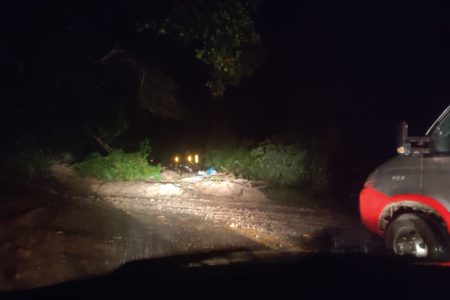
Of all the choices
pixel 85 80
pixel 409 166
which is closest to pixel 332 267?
pixel 409 166

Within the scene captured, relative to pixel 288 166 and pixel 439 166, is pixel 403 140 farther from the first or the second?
pixel 288 166

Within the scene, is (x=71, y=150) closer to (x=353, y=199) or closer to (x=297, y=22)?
(x=353, y=199)

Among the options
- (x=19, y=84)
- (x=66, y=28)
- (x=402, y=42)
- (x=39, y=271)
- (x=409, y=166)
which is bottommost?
(x=39, y=271)

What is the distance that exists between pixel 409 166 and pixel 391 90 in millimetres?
10120

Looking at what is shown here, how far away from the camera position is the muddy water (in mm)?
6605

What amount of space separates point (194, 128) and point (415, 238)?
14461 millimetres

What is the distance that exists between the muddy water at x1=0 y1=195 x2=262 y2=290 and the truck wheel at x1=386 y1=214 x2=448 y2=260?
209cm

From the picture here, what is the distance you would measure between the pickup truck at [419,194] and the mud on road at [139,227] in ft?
4.29

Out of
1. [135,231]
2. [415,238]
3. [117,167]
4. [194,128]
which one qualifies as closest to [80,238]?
[135,231]

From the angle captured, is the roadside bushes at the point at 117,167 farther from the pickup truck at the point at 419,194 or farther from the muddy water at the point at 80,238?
the pickup truck at the point at 419,194

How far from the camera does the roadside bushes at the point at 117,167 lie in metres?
13.6

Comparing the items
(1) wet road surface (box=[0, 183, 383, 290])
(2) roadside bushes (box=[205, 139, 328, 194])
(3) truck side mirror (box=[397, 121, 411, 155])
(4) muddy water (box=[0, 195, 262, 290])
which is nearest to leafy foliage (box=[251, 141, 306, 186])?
A: (2) roadside bushes (box=[205, 139, 328, 194])

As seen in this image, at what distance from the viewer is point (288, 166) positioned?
13.8 metres

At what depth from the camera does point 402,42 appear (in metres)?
17.2
